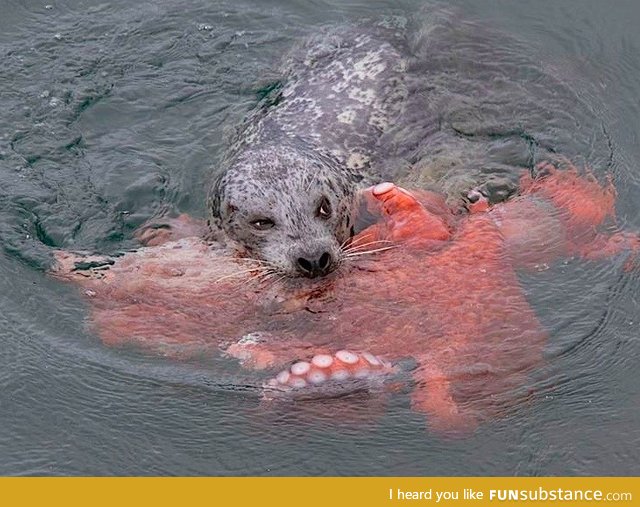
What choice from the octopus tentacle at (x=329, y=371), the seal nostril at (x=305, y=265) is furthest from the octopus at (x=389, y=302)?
the seal nostril at (x=305, y=265)

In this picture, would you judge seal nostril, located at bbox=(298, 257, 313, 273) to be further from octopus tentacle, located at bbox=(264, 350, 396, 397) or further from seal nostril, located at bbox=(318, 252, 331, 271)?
octopus tentacle, located at bbox=(264, 350, 396, 397)

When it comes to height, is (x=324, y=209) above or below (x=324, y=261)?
above

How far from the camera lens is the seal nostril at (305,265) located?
24.7 ft

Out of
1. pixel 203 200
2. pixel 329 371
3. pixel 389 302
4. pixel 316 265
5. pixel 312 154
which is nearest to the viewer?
pixel 329 371

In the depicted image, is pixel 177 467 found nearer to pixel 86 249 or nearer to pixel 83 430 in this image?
pixel 83 430

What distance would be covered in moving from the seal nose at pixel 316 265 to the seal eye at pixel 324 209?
0.72m

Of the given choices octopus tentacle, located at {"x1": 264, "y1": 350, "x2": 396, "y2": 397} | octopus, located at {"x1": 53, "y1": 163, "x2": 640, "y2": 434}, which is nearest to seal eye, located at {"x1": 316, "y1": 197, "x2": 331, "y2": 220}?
octopus, located at {"x1": 53, "y1": 163, "x2": 640, "y2": 434}

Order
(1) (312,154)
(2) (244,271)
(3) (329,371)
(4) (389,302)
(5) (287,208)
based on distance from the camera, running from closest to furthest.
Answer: (3) (329,371) < (4) (389,302) < (2) (244,271) < (5) (287,208) < (1) (312,154)

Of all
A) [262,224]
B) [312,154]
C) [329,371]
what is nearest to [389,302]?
[329,371]

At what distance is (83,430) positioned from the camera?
277 inches

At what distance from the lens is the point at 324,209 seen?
27.2 ft

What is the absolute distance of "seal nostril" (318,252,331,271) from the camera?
7500 mm

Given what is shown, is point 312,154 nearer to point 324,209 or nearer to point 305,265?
point 324,209

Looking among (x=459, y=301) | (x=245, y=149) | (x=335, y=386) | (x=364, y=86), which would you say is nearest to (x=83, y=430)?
(x=335, y=386)
